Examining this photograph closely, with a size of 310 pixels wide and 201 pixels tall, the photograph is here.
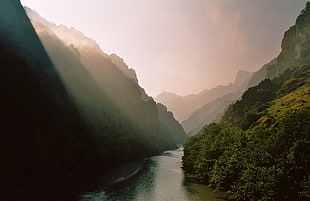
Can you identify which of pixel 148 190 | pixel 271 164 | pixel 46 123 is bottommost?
pixel 148 190

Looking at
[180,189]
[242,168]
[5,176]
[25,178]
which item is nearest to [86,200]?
[25,178]

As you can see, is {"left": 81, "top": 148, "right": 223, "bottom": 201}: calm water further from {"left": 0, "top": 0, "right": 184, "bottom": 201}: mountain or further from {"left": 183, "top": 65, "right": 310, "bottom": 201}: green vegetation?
Answer: {"left": 0, "top": 0, "right": 184, "bottom": 201}: mountain

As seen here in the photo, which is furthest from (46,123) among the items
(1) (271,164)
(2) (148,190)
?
(1) (271,164)

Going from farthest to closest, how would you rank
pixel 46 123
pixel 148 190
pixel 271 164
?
pixel 46 123, pixel 148 190, pixel 271 164

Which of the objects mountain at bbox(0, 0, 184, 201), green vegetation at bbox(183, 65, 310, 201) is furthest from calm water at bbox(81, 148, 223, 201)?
mountain at bbox(0, 0, 184, 201)

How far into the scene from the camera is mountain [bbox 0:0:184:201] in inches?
1852

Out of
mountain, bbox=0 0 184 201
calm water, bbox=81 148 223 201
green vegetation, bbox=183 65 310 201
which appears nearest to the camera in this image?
green vegetation, bbox=183 65 310 201

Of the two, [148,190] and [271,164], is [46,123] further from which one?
[271,164]

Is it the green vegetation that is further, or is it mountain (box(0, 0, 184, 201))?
mountain (box(0, 0, 184, 201))

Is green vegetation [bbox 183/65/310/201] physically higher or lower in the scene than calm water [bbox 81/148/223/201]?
higher

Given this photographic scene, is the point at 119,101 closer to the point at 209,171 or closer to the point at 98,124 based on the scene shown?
the point at 98,124

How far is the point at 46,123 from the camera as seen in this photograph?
226ft

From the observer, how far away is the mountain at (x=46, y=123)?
4703 centimetres

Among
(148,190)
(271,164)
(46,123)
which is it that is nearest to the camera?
(271,164)
